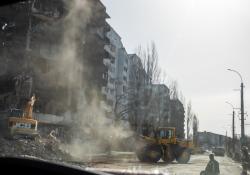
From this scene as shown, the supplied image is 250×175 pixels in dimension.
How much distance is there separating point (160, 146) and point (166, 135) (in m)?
0.94

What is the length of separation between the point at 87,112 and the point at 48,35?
1139 centimetres

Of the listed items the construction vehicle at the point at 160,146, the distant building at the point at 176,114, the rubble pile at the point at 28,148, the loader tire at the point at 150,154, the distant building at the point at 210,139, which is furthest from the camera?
the distant building at the point at 210,139

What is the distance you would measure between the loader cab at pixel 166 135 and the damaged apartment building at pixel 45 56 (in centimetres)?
1497

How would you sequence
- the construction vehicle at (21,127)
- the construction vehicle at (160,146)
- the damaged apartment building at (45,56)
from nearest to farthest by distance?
the construction vehicle at (21,127) → the construction vehicle at (160,146) → the damaged apartment building at (45,56)

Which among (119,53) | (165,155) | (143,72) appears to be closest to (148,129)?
(165,155)

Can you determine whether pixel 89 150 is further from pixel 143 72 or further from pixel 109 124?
pixel 143 72

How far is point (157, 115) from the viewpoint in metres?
68.0

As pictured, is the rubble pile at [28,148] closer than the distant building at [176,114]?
Yes

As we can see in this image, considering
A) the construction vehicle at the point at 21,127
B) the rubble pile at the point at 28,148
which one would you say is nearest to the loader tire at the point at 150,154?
the rubble pile at the point at 28,148

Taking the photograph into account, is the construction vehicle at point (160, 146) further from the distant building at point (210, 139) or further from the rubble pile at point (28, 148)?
the distant building at point (210, 139)

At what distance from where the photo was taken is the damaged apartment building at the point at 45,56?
44969 mm

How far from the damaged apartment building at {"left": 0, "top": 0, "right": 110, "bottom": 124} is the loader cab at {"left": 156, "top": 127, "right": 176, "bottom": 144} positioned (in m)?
15.0

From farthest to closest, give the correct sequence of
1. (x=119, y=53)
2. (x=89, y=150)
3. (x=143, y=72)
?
Answer: (x=119, y=53)
(x=143, y=72)
(x=89, y=150)

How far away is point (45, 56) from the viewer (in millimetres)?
50094
